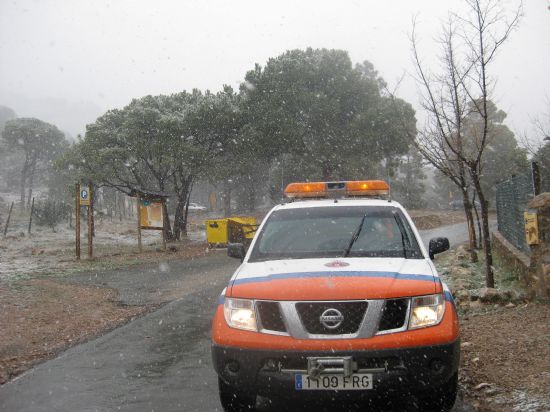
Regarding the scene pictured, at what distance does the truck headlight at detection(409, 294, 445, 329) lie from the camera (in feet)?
12.0

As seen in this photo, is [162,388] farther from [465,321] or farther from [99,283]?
[99,283]

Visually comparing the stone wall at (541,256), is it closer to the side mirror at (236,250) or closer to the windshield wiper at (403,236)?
the windshield wiper at (403,236)

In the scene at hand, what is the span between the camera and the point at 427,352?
3.52 meters

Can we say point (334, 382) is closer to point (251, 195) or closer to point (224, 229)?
point (224, 229)

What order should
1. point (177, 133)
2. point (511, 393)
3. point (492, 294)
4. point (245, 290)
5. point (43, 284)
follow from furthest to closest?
point (177, 133) < point (43, 284) < point (492, 294) < point (511, 393) < point (245, 290)

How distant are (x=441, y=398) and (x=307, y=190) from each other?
313 cm

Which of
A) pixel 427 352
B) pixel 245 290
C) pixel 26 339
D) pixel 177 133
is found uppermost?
pixel 177 133

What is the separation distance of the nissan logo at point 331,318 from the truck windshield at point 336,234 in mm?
1121

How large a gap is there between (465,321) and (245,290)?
4045mm

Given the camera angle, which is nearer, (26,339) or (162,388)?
(162,388)

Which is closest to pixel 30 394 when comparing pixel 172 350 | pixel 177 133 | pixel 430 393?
pixel 172 350

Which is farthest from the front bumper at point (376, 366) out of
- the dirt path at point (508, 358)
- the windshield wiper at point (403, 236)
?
the windshield wiper at point (403, 236)

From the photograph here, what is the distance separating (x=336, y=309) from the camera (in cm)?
362

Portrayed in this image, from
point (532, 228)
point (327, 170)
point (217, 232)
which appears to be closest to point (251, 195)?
point (327, 170)
